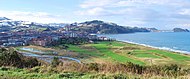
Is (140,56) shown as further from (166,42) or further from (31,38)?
(31,38)

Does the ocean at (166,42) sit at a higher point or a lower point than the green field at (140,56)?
lower

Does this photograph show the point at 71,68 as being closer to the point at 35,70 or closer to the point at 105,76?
the point at 35,70

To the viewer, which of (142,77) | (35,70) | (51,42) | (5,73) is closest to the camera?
(142,77)

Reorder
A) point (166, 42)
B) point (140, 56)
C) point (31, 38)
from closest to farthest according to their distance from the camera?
point (140, 56) < point (31, 38) < point (166, 42)

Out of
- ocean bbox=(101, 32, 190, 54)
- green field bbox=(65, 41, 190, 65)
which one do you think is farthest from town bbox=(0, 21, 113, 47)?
green field bbox=(65, 41, 190, 65)

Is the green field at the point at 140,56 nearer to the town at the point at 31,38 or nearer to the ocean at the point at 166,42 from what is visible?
the ocean at the point at 166,42

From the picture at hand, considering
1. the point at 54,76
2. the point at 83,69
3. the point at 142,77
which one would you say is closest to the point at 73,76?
A: the point at 54,76

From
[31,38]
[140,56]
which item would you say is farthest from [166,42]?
[140,56]

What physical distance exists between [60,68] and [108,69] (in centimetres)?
155

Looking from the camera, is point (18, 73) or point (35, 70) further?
point (35, 70)

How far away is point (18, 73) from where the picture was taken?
9.18m

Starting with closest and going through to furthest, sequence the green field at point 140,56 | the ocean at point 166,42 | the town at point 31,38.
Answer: the green field at point 140,56
the ocean at point 166,42
the town at point 31,38

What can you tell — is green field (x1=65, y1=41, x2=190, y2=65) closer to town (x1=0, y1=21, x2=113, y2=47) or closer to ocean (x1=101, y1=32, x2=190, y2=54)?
ocean (x1=101, y1=32, x2=190, y2=54)

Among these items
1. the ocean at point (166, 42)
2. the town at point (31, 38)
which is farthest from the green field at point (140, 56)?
the town at point (31, 38)
